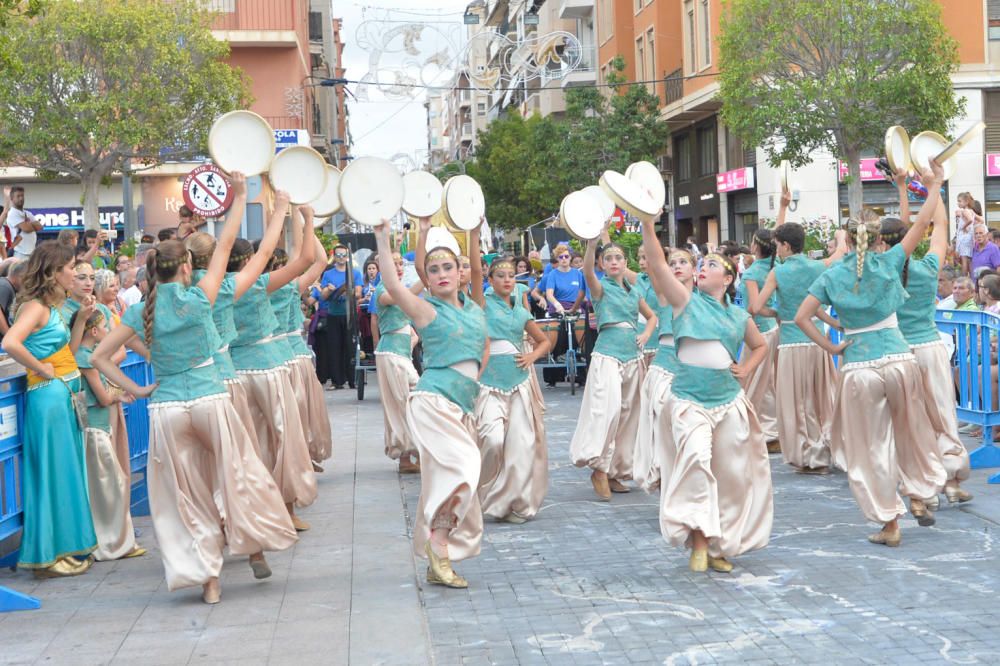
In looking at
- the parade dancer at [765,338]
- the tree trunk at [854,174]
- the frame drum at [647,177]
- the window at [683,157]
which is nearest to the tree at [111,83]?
the tree trunk at [854,174]

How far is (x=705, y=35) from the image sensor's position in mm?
42062

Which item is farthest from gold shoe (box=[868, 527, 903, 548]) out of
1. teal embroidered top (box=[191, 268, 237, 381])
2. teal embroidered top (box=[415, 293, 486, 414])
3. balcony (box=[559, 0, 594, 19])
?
balcony (box=[559, 0, 594, 19])

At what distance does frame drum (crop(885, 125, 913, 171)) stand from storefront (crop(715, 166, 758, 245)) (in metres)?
31.9

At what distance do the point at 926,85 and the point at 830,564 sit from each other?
26836 mm

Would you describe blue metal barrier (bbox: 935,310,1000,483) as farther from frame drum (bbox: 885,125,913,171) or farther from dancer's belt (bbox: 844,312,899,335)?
dancer's belt (bbox: 844,312,899,335)

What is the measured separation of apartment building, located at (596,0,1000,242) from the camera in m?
36.6

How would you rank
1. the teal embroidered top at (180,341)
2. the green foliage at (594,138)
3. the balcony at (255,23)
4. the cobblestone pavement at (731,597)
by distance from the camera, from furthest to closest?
1. the green foliage at (594,138)
2. the balcony at (255,23)
3. the teal embroidered top at (180,341)
4. the cobblestone pavement at (731,597)

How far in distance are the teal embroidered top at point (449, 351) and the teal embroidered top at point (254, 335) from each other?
191cm

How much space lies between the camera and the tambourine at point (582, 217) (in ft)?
31.2

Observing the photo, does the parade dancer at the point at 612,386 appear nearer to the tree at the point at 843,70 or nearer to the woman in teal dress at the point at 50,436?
the woman in teal dress at the point at 50,436

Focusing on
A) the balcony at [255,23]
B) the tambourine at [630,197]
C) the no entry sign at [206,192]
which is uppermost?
the balcony at [255,23]

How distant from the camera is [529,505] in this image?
9219mm

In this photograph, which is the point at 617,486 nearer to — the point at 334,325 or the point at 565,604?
the point at 565,604

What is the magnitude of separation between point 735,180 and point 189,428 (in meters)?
35.8
